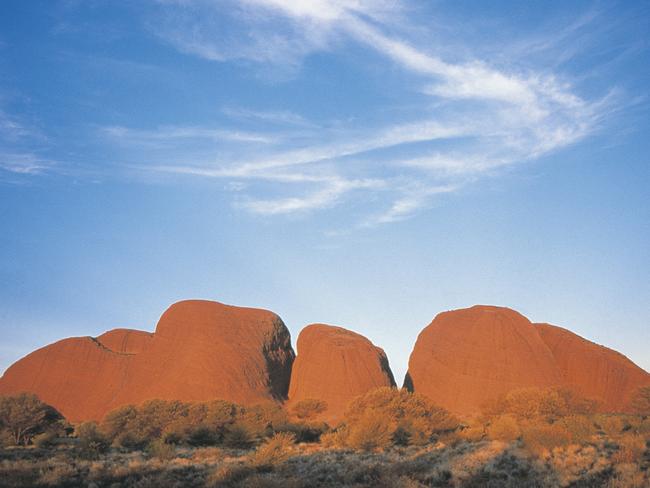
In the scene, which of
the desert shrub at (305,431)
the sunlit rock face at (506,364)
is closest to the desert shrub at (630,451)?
the desert shrub at (305,431)

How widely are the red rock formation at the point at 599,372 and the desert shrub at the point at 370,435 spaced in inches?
1045

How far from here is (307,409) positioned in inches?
1442

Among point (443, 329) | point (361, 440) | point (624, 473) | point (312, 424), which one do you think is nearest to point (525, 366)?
point (443, 329)

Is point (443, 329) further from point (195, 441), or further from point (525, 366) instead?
point (195, 441)

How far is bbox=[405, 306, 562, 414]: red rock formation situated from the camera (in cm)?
4188

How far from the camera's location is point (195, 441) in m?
25.5

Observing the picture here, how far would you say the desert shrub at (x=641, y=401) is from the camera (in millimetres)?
35906

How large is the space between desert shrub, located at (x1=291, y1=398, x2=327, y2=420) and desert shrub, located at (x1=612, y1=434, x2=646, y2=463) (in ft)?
79.5

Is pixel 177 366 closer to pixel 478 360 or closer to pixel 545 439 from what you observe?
pixel 478 360

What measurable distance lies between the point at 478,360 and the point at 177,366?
81.1 ft

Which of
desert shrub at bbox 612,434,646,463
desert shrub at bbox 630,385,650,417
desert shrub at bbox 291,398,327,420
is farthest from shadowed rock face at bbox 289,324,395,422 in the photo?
desert shrub at bbox 612,434,646,463

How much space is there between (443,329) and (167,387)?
2426 centimetres

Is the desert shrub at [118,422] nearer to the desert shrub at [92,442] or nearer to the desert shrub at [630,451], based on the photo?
the desert shrub at [92,442]

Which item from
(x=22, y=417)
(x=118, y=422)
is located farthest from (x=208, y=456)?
(x=22, y=417)
